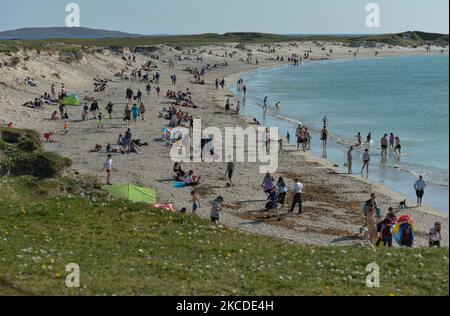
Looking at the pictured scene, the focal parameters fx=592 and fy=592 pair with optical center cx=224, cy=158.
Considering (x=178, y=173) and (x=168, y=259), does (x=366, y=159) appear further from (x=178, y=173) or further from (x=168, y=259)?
(x=168, y=259)

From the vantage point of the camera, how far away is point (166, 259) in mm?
12633

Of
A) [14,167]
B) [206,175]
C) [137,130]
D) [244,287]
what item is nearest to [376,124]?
[137,130]

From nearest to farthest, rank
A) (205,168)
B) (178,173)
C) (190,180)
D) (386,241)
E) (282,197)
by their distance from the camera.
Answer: (386,241)
(282,197)
(190,180)
(178,173)
(205,168)

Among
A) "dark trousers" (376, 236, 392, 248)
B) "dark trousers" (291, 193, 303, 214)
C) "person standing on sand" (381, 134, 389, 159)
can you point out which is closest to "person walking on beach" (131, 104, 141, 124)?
"person standing on sand" (381, 134, 389, 159)

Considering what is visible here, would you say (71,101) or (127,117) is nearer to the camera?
(127,117)

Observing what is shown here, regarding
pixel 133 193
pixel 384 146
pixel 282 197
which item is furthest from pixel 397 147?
pixel 133 193

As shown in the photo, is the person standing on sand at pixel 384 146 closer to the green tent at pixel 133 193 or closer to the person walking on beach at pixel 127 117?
the person walking on beach at pixel 127 117

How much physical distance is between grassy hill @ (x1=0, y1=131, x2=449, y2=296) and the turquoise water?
12533 millimetres

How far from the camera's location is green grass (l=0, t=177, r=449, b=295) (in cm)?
1062

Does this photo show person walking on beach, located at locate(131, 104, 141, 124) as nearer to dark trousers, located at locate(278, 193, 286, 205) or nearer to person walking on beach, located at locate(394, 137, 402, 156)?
person walking on beach, located at locate(394, 137, 402, 156)

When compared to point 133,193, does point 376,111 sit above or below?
above

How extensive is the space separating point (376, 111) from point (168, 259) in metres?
49.1

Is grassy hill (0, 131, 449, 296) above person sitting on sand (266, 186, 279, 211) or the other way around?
above

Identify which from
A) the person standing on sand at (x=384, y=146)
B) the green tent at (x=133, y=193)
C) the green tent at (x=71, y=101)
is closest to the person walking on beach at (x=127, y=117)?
the green tent at (x=71, y=101)
